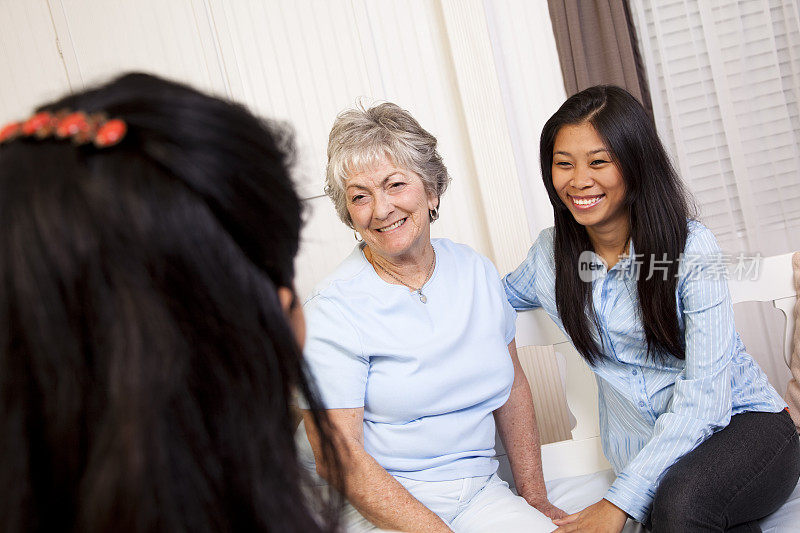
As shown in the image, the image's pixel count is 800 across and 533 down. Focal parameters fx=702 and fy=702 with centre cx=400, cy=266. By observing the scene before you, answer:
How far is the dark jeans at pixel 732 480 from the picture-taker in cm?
134

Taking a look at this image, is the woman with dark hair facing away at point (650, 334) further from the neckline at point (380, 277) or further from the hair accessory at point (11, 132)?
the hair accessory at point (11, 132)

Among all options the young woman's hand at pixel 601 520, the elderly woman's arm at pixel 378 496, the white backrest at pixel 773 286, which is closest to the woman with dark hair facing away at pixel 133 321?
the elderly woman's arm at pixel 378 496

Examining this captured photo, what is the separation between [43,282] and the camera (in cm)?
51

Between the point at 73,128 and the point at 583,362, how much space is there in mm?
1527

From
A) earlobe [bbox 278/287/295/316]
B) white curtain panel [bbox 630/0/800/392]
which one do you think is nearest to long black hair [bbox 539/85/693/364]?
earlobe [bbox 278/287/295/316]

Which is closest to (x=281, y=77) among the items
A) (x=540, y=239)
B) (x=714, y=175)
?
(x=540, y=239)

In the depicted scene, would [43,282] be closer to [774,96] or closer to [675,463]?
[675,463]

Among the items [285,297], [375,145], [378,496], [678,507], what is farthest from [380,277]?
[285,297]

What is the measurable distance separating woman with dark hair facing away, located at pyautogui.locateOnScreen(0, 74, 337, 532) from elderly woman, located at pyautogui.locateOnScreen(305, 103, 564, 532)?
87cm

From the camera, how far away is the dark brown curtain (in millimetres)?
2799

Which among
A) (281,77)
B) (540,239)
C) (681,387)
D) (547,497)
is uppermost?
(281,77)

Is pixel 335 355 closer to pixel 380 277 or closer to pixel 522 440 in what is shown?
pixel 380 277

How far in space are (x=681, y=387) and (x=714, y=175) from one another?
5.90 feet

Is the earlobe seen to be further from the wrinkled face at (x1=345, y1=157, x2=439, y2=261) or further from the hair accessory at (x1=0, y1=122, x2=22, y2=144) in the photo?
the wrinkled face at (x1=345, y1=157, x2=439, y2=261)
